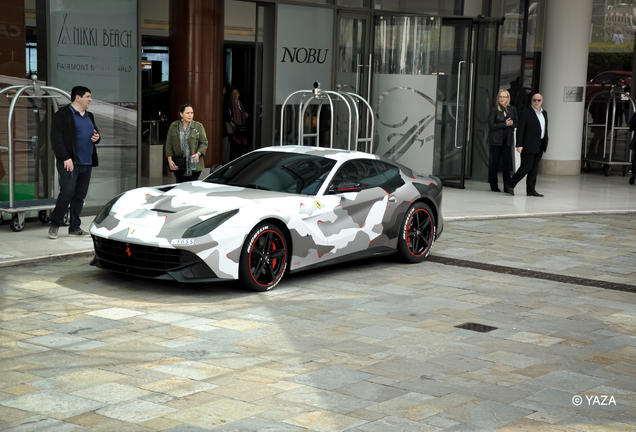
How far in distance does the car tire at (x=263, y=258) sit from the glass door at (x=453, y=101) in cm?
951

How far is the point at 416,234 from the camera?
32.8 ft

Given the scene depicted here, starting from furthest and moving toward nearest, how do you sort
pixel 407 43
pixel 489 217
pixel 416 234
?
1. pixel 407 43
2. pixel 489 217
3. pixel 416 234

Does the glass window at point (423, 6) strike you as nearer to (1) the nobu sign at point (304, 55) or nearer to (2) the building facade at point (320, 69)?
(2) the building facade at point (320, 69)

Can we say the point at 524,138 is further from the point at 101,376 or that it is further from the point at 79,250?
the point at 101,376

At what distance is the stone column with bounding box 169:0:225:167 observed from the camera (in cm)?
1762

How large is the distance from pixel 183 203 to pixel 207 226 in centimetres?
61

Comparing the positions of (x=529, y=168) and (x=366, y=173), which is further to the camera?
(x=529, y=168)

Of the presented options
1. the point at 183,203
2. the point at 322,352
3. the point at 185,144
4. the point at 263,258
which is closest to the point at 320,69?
the point at 185,144

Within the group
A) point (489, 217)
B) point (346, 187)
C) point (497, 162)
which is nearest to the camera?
point (346, 187)

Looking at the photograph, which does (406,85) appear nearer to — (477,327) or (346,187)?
(346,187)

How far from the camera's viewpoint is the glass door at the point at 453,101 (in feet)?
56.6

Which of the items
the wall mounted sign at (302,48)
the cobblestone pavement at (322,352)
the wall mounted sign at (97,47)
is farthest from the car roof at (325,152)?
the wall mounted sign at (302,48)

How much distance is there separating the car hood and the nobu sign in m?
6.92

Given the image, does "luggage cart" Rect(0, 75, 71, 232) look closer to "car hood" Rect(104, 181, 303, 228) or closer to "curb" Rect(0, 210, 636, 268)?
"curb" Rect(0, 210, 636, 268)
